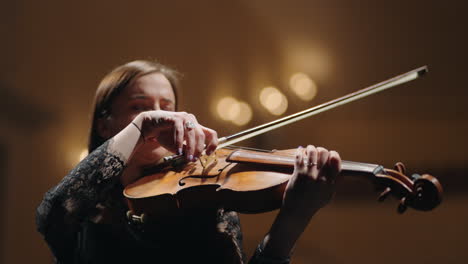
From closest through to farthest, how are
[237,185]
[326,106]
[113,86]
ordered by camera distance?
[237,185], [326,106], [113,86]

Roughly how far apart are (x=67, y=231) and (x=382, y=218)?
4.45ft

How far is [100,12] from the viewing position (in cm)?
181

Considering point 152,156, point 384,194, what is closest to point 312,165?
point 384,194

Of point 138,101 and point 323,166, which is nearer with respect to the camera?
point 323,166

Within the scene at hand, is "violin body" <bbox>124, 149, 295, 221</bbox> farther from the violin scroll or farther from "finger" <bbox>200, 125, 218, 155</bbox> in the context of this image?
the violin scroll

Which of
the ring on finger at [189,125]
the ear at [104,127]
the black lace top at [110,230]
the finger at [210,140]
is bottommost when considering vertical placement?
the black lace top at [110,230]

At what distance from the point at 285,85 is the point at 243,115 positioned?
9.9 inches

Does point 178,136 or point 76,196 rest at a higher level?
point 178,136

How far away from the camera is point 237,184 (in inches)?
29.2

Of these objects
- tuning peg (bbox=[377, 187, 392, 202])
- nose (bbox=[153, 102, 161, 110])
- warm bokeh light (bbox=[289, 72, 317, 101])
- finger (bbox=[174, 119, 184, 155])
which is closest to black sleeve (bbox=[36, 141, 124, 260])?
finger (bbox=[174, 119, 184, 155])

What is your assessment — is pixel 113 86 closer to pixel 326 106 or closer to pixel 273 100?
pixel 326 106

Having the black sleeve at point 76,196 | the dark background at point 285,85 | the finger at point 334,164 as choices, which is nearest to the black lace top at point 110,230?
the black sleeve at point 76,196

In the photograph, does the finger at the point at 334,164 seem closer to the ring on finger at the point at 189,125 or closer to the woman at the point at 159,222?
the woman at the point at 159,222

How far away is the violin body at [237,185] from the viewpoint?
0.63 metres
